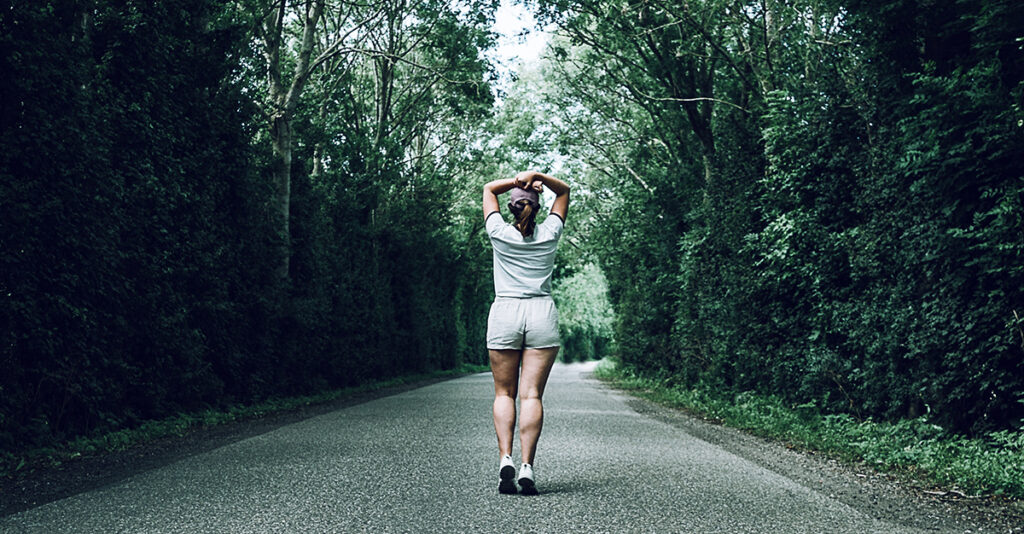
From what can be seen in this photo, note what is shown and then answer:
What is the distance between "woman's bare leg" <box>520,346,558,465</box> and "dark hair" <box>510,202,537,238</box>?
0.81 m

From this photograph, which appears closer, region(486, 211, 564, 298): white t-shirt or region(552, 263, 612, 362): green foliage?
region(486, 211, 564, 298): white t-shirt

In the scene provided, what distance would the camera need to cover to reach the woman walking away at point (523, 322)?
5.62 metres

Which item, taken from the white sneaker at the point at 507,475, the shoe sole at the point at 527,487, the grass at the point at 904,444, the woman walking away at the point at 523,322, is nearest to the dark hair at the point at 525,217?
the woman walking away at the point at 523,322

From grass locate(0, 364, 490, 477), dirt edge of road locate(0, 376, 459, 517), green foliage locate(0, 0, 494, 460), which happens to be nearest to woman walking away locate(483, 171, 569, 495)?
dirt edge of road locate(0, 376, 459, 517)

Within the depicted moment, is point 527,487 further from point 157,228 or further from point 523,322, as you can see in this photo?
point 157,228

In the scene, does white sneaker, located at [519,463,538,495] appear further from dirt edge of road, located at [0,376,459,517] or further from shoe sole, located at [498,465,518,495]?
dirt edge of road, located at [0,376,459,517]

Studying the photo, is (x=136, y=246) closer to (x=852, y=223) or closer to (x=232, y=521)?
(x=232, y=521)

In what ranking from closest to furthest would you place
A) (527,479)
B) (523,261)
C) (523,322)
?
1. (527,479)
2. (523,322)
3. (523,261)

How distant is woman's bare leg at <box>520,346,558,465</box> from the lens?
18.4 ft

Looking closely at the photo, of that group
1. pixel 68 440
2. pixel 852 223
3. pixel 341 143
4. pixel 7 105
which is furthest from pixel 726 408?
pixel 341 143

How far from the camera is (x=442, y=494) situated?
565cm

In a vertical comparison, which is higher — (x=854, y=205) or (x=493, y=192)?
(x=854, y=205)

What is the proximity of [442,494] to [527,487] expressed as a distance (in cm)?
58

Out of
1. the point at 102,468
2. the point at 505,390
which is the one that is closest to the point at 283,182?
the point at 102,468
